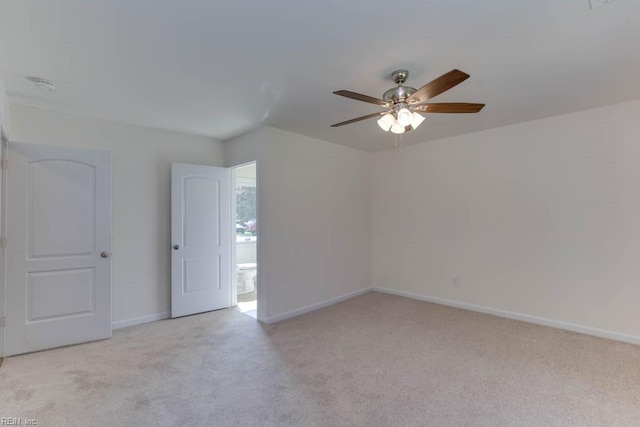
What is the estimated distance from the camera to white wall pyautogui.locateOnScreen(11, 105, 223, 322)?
3.46 m

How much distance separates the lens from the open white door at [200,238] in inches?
156

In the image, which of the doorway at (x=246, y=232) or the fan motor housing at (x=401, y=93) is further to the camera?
the doorway at (x=246, y=232)

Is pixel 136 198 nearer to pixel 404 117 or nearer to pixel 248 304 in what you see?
pixel 248 304

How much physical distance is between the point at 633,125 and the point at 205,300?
543 centimetres

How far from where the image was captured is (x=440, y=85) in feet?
6.48

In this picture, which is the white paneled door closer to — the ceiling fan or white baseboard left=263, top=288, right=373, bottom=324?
white baseboard left=263, top=288, right=373, bottom=324

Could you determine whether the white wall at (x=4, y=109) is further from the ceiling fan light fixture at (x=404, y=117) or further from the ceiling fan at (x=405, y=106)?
the ceiling fan light fixture at (x=404, y=117)

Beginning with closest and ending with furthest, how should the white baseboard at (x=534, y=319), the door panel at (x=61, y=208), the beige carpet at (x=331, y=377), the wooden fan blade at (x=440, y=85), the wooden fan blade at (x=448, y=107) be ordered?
the wooden fan blade at (x=440, y=85), the beige carpet at (x=331, y=377), the wooden fan blade at (x=448, y=107), the door panel at (x=61, y=208), the white baseboard at (x=534, y=319)

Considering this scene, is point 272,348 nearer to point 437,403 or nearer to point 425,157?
point 437,403

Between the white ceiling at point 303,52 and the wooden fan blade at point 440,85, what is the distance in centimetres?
28

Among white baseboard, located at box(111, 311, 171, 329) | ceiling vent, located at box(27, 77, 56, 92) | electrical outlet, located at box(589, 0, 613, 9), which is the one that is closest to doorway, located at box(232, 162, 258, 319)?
white baseboard, located at box(111, 311, 171, 329)

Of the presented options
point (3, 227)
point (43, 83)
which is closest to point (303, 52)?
point (43, 83)

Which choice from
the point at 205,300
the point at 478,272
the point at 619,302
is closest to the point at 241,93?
the point at 205,300

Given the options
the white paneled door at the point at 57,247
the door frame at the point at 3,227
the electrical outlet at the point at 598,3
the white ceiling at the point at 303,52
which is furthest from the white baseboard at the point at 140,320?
the electrical outlet at the point at 598,3
